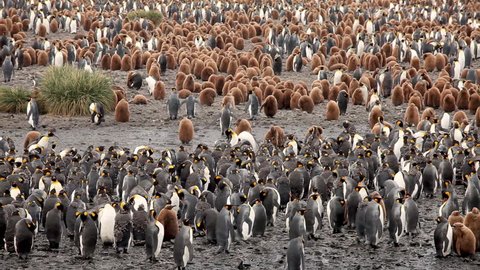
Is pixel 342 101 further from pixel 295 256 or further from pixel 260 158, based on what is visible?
pixel 295 256

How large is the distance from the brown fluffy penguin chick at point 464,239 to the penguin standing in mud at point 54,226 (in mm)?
4414

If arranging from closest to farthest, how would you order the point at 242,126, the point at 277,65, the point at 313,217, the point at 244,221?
the point at 244,221
the point at 313,217
the point at 242,126
the point at 277,65

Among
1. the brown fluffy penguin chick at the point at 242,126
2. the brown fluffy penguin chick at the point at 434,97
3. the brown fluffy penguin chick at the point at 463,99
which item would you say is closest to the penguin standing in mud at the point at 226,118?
the brown fluffy penguin chick at the point at 242,126

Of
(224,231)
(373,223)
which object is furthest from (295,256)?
(373,223)

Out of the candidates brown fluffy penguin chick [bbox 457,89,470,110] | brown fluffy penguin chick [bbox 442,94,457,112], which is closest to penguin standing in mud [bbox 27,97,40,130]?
brown fluffy penguin chick [bbox 442,94,457,112]

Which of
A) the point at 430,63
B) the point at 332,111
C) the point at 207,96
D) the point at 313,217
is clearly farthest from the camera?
the point at 430,63

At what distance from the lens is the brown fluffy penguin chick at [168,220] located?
412 inches

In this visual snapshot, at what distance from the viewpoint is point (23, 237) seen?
9.77 meters

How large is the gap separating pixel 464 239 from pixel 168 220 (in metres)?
3.34

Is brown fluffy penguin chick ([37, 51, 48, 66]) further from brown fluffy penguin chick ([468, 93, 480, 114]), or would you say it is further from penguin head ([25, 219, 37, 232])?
penguin head ([25, 219, 37, 232])

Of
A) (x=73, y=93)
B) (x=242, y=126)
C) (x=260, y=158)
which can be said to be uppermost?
(x=73, y=93)

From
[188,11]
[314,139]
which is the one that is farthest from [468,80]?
[188,11]

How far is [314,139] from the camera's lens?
14.5 meters

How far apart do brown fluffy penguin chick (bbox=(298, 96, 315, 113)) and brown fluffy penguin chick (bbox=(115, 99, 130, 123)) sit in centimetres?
338
